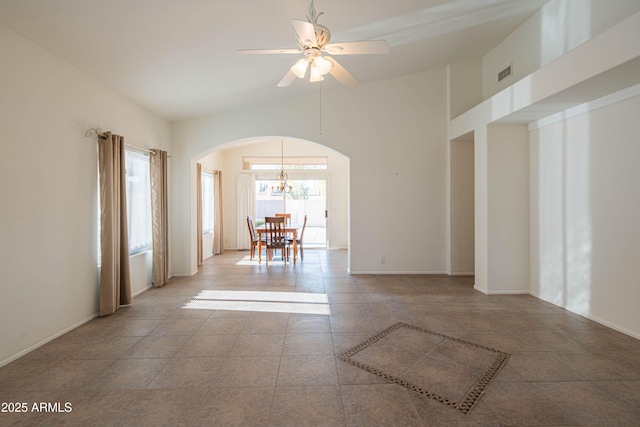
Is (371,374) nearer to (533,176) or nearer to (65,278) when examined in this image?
(65,278)

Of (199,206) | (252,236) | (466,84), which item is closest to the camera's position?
(466,84)

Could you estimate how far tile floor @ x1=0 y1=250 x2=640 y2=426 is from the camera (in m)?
1.96

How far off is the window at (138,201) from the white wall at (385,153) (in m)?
0.81

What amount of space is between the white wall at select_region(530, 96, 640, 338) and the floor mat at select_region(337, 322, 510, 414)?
5.18ft

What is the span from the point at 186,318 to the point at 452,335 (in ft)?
9.24

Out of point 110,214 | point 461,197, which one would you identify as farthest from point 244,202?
point 461,197

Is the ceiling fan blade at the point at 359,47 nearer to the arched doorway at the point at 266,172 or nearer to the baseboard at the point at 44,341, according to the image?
the baseboard at the point at 44,341

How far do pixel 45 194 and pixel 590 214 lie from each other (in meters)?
5.45

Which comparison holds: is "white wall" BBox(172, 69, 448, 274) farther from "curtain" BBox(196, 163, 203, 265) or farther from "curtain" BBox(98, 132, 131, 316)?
"curtain" BBox(98, 132, 131, 316)

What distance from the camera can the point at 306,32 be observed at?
2.29 meters

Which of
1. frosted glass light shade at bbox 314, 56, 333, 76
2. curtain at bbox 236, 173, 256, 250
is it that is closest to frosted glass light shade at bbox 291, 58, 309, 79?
frosted glass light shade at bbox 314, 56, 333, 76

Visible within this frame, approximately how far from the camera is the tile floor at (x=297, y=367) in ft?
6.43

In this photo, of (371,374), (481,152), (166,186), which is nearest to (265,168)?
(166,186)

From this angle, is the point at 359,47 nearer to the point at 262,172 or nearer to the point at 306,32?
the point at 306,32
